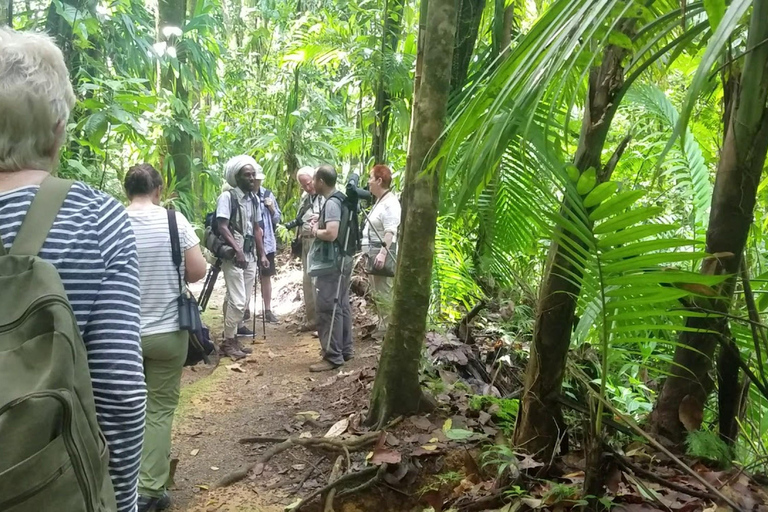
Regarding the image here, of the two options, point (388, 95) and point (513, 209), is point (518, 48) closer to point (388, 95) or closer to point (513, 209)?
point (513, 209)

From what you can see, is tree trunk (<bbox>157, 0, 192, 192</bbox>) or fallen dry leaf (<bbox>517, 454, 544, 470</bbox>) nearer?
fallen dry leaf (<bbox>517, 454, 544, 470</bbox>)

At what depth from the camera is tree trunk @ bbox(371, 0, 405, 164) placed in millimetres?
5980

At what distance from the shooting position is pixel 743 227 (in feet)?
6.58

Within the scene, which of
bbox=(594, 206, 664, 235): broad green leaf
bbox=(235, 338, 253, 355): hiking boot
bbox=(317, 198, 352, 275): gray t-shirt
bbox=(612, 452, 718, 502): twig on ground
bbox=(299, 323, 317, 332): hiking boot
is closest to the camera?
bbox=(594, 206, 664, 235): broad green leaf

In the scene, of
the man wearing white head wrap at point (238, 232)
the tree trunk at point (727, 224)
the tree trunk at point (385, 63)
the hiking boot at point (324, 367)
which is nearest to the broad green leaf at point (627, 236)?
the tree trunk at point (727, 224)

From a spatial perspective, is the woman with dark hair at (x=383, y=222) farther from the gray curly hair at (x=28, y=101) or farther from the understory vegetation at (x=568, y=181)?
the gray curly hair at (x=28, y=101)

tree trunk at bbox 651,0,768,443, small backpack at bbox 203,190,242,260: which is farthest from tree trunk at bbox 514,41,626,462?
small backpack at bbox 203,190,242,260

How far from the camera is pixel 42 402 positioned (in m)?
0.96

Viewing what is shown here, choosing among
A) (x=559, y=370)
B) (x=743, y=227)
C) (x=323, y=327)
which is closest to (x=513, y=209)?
(x=559, y=370)

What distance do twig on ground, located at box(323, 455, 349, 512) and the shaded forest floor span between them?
20 millimetres

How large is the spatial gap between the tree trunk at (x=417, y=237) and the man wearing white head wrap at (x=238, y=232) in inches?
116

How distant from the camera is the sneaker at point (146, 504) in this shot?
325cm

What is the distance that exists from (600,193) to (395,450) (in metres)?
2.01

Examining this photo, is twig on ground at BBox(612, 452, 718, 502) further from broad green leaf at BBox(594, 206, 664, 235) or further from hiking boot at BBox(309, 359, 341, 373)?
hiking boot at BBox(309, 359, 341, 373)
